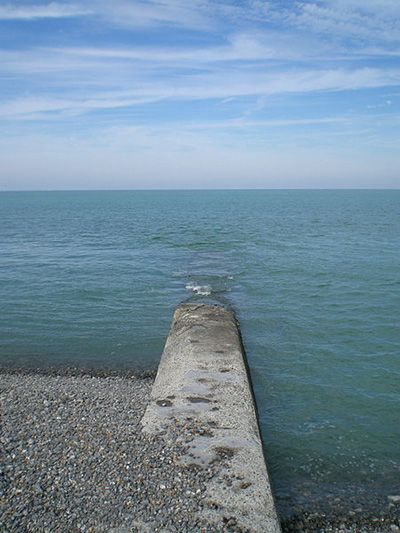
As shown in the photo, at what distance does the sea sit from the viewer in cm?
1175

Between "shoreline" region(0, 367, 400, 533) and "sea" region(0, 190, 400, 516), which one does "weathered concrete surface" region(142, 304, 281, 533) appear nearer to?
"shoreline" region(0, 367, 400, 533)

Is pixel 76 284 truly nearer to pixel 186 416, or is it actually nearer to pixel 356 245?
pixel 186 416

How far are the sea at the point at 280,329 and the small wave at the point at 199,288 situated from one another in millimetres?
199

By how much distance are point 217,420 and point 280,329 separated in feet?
34.3

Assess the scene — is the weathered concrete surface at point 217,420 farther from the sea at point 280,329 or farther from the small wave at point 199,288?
the small wave at point 199,288

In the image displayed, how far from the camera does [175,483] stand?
29.8 ft

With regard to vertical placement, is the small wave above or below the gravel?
above

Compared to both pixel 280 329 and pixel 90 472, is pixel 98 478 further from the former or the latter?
pixel 280 329

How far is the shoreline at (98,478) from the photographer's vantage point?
8297 mm

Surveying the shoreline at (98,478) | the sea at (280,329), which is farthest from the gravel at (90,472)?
the sea at (280,329)

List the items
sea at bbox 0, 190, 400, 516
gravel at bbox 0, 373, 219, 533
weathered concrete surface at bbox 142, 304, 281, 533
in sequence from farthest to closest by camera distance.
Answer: sea at bbox 0, 190, 400, 516
weathered concrete surface at bbox 142, 304, 281, 533
gravel at bbox 0, 373, 219, 533

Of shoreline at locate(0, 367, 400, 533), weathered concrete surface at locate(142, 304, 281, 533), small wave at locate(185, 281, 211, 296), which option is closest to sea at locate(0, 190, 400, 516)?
small wave at locate(185, 281, 211, 296)

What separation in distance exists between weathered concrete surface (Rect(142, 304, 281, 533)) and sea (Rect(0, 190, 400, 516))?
119cm

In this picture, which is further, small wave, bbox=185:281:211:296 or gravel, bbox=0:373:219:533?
small wave, bbox=185:281:211:296
